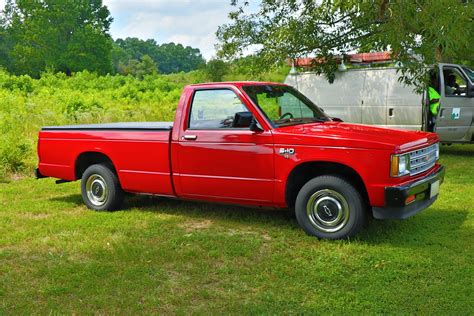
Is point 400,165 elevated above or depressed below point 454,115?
below

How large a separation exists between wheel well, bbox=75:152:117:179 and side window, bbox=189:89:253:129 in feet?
5.56

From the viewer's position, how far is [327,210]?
18.2 ft

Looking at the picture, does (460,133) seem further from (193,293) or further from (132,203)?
(193,293)

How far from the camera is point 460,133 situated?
36.4ft

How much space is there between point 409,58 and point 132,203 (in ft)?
18.9

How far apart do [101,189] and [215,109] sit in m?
2.19

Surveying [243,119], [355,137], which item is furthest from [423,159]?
[243,119]

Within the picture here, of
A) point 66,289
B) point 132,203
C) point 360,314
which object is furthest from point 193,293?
point 132,203

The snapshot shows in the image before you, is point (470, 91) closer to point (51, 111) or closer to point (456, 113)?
point (456, 113)

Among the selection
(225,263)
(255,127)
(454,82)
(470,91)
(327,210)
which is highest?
(454,82)

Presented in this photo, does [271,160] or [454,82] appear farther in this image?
[454,82]

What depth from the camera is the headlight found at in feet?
16.7

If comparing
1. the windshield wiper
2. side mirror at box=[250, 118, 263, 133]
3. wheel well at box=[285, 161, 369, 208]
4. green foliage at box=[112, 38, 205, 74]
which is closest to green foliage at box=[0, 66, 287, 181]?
side mirror at box=[250, 118, 263, 133]

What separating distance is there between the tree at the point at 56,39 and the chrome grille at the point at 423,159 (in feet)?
243
